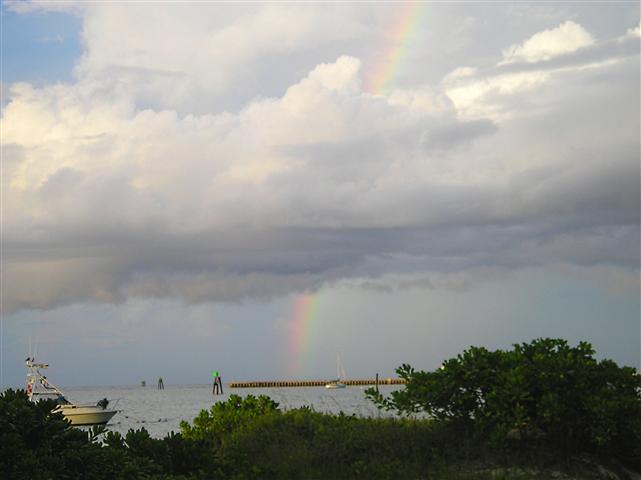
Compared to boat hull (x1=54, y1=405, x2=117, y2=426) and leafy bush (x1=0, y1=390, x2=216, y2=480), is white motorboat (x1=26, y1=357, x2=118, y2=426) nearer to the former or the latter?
boat hull (x1=54, y1=405, x2=117, y2=426)

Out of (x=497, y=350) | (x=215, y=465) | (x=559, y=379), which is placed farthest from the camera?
(x=497, y=350)

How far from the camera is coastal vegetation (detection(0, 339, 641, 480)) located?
15.8 m

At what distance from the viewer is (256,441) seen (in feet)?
63.8

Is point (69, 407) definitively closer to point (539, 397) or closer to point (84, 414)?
point (84, 414)

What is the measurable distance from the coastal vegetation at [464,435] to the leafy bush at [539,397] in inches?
0.9

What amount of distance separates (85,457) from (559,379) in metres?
10.1

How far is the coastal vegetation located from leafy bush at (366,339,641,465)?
0.08 ft

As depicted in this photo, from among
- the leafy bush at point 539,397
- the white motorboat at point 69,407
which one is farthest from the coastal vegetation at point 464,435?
the white motorboat at point 69,407

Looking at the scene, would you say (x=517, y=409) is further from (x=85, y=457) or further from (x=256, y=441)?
(x=85, y=457)

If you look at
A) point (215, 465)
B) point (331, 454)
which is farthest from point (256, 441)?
point (215, 465)

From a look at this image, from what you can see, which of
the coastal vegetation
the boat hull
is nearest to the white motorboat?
the boat hull

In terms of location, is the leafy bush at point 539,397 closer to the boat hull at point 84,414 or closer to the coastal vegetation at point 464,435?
the coastal vegetation at point 464,435

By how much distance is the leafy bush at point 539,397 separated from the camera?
17.1 metres

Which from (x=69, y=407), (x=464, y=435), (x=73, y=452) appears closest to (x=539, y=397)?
(x=464, y=435)
